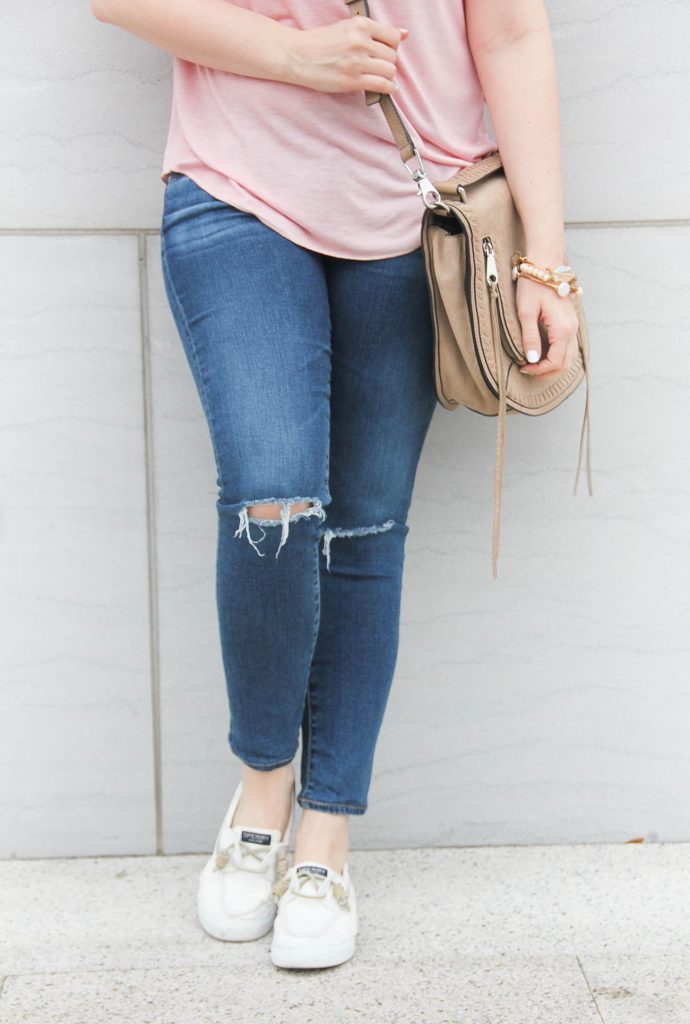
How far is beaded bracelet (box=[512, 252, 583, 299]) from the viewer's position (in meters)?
1.71

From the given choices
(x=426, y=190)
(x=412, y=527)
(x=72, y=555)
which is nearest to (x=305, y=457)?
(x=426, y=190)

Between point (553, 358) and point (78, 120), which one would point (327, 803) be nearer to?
point (553, 358)

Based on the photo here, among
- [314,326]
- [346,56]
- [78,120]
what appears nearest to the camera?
[346,56]

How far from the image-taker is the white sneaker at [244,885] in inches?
73.0

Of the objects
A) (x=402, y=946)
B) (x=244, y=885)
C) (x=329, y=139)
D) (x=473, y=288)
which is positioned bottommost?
(x=402, y=946)

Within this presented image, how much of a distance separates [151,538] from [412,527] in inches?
21.0

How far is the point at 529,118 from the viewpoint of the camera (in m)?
1.76

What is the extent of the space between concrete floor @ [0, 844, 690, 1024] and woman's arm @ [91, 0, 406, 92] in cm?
141

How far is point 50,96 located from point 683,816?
193 centimetres

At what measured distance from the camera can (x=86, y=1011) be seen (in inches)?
66.8

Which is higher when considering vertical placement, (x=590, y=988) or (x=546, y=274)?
(x=546, y=274)

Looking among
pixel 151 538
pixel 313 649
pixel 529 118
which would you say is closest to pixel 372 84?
pixel 529 118

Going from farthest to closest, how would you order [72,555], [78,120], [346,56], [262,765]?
[72,555], [78,120], [262,765], [346,56]

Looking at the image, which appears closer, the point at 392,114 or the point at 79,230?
the point at 392,114
